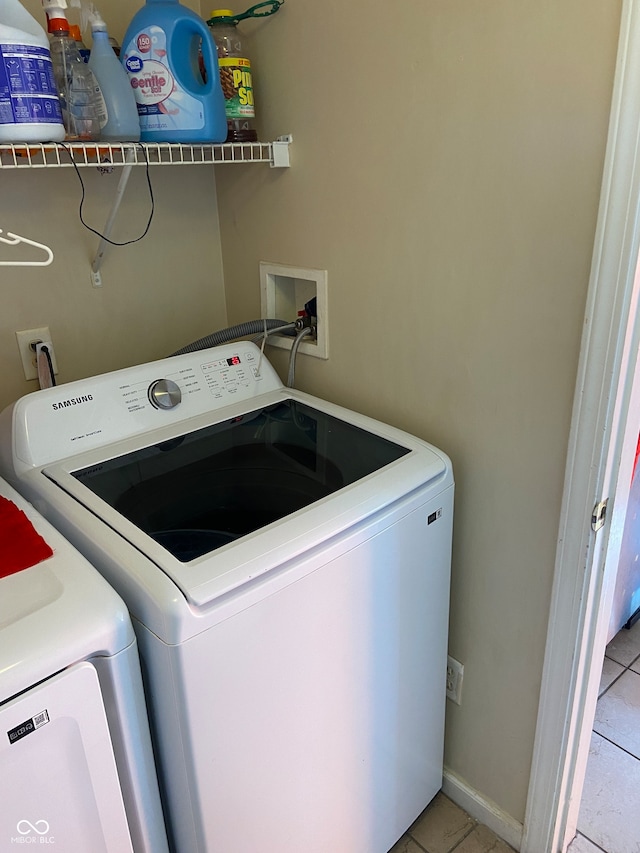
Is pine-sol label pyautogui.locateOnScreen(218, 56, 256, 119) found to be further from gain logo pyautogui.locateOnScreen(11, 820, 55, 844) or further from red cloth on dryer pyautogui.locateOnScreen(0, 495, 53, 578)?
gain logo pyautogui.locateOnScreen(11, 820, 55, 844)

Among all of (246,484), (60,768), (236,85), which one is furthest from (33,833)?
(236,85)

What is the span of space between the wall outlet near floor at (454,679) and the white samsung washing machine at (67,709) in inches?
31.2

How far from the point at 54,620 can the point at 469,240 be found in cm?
97

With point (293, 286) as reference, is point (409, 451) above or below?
below

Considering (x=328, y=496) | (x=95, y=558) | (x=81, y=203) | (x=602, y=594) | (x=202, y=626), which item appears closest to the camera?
(x=202, y=626)

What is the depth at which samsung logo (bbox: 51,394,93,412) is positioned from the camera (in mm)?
1291

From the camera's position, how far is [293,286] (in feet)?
5.77

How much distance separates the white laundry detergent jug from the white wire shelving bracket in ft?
0.21

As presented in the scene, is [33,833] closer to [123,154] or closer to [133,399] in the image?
[133,399]

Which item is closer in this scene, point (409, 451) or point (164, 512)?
point (164, 512)

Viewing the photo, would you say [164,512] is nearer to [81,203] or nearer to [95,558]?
[95,558]

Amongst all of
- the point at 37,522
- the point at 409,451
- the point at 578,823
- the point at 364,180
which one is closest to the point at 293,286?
the point at 364,180

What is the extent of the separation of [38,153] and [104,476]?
0.68 metres

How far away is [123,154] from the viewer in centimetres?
141
